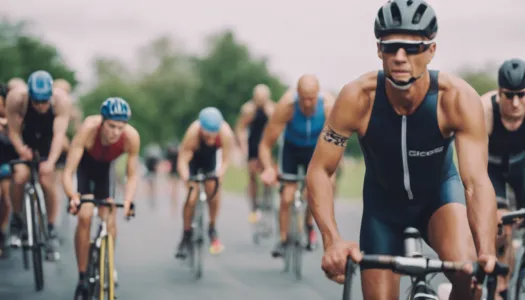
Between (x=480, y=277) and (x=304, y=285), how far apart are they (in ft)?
18.8

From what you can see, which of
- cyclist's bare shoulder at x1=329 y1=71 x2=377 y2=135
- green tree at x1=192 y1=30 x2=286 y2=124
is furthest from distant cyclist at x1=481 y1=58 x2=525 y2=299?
green tree at x1=192 y1=30 x2=286 y2=124

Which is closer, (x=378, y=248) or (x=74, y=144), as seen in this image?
(x=378, y=248)

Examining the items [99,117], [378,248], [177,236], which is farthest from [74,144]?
[177,236]

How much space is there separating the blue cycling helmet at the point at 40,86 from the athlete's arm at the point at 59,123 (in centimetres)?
34

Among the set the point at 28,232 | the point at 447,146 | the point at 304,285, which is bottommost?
the point at 304,285

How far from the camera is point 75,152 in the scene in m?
7.66

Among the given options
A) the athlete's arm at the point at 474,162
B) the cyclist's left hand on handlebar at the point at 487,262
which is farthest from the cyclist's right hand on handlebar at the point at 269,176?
the cyclist's left hand on handlebar at the point at 487,262

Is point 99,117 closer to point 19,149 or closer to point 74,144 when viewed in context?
point 74,144

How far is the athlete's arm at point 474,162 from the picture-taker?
162 inches

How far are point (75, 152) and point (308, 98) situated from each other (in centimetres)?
308

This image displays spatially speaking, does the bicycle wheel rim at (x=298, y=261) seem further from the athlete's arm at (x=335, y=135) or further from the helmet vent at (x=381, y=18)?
the helmet vent at (x=381, y=18)

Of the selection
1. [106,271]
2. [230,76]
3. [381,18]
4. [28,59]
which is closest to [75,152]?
[106,271]

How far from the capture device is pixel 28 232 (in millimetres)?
9086

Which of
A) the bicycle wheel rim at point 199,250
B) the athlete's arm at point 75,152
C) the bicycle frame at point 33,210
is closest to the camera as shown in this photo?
the athlete's arm at point 75,152
